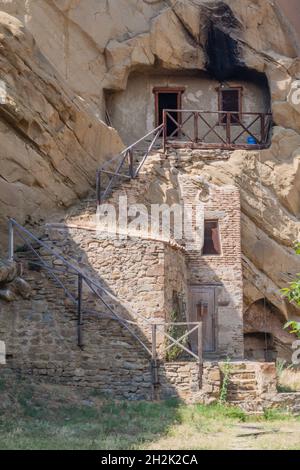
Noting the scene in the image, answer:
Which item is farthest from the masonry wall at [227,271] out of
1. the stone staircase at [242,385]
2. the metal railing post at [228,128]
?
the stone staircase at [242,385]

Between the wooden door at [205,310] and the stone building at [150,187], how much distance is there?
0.03 m

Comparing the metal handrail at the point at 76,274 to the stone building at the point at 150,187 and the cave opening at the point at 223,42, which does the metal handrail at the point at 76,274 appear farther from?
the cave opening at the point at 223,42

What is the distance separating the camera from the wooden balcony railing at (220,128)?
23500mm

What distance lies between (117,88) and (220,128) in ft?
9.96

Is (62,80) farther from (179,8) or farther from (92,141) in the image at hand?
(179,8)

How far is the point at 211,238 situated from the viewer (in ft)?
71.7

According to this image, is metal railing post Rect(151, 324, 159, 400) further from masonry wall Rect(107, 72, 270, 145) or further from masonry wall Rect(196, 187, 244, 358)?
masonry wall Rect(107, 72, 270, 145)

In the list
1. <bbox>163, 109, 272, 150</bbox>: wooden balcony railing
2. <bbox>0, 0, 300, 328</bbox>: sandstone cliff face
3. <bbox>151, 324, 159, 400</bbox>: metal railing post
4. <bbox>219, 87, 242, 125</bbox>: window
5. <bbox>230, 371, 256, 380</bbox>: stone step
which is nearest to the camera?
<bbox>151, 324, 159, 400</bbox>: metal railing post

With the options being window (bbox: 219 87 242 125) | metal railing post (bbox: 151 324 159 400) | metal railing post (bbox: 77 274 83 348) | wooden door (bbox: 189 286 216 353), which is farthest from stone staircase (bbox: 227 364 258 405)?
window (bbox: 219 87 242 125)

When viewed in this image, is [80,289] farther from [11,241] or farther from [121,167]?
[121,167]

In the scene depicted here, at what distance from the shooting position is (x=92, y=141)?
21.7 meters

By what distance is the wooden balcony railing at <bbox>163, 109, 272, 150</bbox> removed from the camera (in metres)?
23.5

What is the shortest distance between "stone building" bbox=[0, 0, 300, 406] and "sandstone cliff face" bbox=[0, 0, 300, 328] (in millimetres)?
36

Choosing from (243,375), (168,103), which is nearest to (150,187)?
(168,103)
